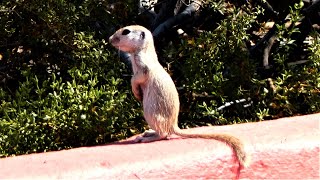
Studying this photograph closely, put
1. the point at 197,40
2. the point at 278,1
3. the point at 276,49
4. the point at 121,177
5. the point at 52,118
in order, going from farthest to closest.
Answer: the point at 278,1
the point at 276,49
the point at 197,40
the point at 52,118
the point at 121,177

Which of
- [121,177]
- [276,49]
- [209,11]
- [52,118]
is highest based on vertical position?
[209,11]

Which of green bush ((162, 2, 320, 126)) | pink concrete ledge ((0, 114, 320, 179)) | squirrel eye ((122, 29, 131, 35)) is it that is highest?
squirrel eye ((122, 29, 131, 35))

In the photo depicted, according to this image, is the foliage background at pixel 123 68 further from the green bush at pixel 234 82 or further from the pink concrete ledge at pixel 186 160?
the pink concrete ledge at pixel 186 160

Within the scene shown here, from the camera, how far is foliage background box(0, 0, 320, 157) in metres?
4.20

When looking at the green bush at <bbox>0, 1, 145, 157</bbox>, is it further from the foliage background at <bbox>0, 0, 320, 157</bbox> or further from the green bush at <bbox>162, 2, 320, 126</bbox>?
the green bush at <bbox>162, 2, 320, 126</bbox>

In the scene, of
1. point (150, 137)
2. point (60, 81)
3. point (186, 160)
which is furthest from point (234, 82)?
point (186, 160)

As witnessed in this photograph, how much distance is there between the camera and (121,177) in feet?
10.2

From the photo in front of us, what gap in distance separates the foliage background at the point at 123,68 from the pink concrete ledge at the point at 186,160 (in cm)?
57

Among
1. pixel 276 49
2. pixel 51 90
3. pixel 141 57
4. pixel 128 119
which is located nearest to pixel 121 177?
pixel 141 57

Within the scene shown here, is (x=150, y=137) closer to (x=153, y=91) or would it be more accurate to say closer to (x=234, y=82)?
(x=153, y=91)

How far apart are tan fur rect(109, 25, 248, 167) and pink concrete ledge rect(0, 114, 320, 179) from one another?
0.21 feet

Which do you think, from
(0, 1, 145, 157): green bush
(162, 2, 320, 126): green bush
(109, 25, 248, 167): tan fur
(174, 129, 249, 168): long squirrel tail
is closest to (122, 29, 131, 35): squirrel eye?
(109, 25, 248, 167): tan fur

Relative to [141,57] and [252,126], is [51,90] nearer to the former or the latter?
[141,57]

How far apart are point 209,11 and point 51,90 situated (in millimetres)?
1514
